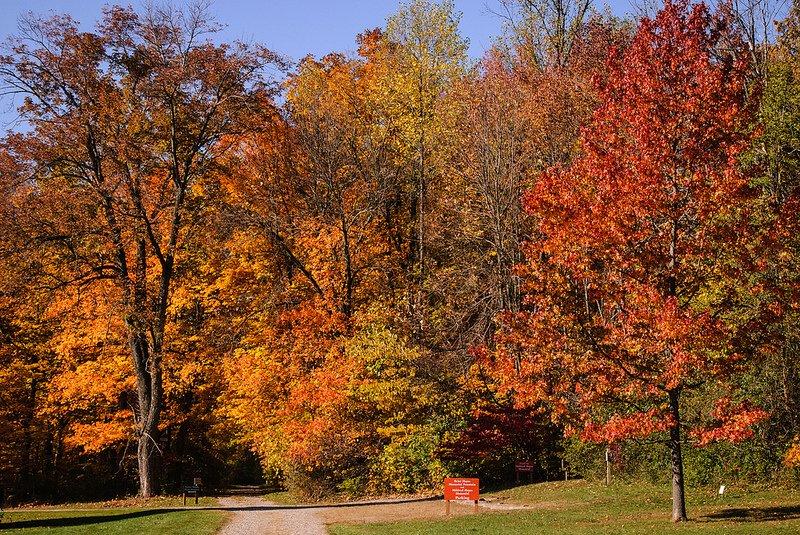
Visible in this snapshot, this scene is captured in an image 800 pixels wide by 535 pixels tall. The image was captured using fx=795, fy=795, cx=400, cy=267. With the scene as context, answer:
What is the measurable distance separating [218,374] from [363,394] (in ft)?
33.6

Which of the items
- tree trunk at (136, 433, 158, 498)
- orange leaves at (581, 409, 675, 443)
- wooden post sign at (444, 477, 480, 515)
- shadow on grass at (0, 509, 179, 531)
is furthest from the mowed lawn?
tree trunk at (136, 433, 158, 498)

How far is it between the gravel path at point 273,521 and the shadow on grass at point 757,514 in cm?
945

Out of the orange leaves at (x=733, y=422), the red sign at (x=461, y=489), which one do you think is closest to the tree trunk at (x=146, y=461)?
the red sign at (x=461, y=489)

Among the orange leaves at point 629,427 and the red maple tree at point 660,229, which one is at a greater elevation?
the red maple tree at point 660,229

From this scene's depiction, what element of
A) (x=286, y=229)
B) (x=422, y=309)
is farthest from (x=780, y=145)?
(x=286, y=229)

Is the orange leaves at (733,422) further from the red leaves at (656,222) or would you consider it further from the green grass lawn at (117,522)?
the green grass lawn at (117,522)

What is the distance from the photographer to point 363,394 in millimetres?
30031

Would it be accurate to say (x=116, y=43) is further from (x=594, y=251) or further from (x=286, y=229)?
(x=594, y=251)

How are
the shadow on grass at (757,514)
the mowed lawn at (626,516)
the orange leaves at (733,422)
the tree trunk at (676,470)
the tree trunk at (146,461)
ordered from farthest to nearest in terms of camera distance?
the tree trunk at (146,461), the tree trunk at (676,470), the shadow on grass at (757,514), the mowed lawn at (626,516), the orange leaves at (733,422)

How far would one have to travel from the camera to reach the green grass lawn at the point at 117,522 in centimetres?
2006

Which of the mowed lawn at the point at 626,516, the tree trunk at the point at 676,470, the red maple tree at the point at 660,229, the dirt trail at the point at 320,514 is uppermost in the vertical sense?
the red maple tree at the point at 660,229

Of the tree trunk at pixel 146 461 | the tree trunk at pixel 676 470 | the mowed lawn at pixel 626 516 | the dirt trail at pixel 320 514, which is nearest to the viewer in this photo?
the mowed lawn at pixel 626 516

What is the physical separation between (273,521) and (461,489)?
548 cm

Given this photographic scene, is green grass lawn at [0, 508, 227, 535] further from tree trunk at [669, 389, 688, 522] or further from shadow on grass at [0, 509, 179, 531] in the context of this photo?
tree trunk at [669, 389, 688, 522]
